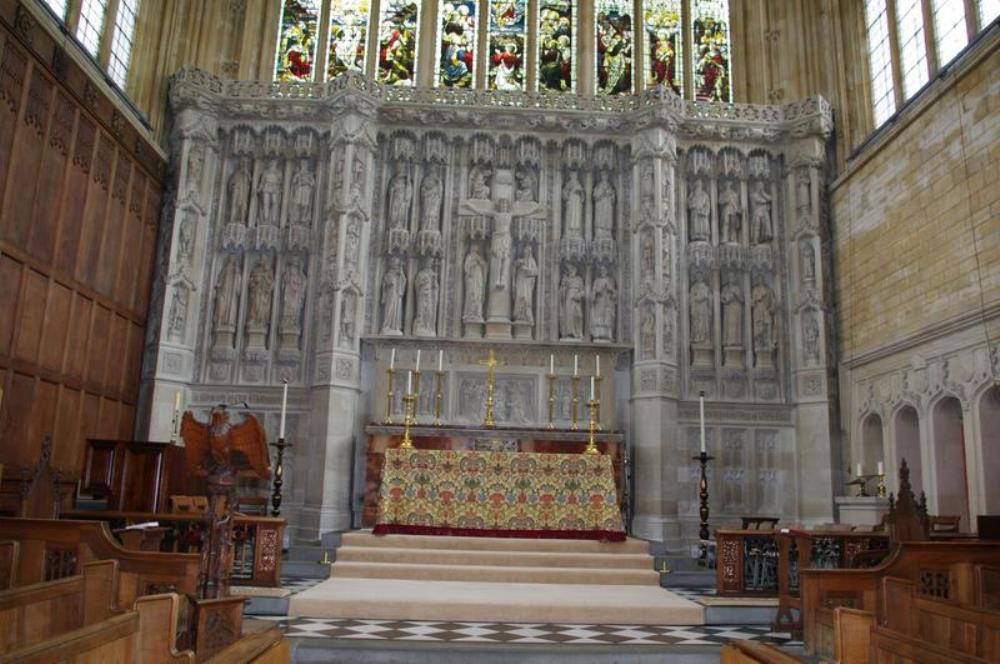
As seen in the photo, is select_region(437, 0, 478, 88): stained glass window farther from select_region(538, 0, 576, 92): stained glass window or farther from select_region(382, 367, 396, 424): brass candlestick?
select_region(382, 367, 396, 424): brass candlestick

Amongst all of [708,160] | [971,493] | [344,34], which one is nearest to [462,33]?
[344,34]

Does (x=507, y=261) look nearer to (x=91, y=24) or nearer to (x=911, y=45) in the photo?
(x=911, y=45)

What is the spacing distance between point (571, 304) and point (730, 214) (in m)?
3.70

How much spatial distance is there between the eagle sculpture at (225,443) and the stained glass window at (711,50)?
1390 centimetres

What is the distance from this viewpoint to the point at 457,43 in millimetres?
17844

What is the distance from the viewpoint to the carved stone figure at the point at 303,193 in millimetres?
16016

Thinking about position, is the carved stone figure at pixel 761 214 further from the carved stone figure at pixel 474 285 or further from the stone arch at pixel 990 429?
the stone arch at pixel 990 429

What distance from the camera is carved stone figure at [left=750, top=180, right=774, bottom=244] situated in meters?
16.2

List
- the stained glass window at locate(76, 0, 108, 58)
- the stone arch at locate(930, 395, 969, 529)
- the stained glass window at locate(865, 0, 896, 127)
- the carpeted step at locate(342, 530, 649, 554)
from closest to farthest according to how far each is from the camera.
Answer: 1. the carpeted step at locate(342, 530, 649, 554)
2. the stone arch at locate(930, 395, 969, 529)
3. the stained glass window at locate(76, 0, 108, 58)
4. the stained glass window at locate(865, 0, 896, 127)

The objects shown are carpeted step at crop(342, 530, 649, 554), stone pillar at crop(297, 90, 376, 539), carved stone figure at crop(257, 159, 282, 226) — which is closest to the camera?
carpeted step at crop(342, 530, 649, 554)

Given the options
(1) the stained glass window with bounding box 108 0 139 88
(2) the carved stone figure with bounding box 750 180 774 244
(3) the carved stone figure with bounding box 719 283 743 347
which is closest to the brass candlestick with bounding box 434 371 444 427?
(3) the carved stone figure with bounding box 719 283 743 347

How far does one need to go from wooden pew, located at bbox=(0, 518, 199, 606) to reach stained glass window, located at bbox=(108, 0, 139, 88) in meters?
10.1

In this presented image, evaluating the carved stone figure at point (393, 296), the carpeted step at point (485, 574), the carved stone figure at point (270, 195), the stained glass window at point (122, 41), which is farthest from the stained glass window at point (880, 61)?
the stained glass window at point (122, 41)

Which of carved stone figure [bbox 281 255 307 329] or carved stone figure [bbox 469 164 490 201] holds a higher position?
carved stone figure [bbox 469 164 490 201]
